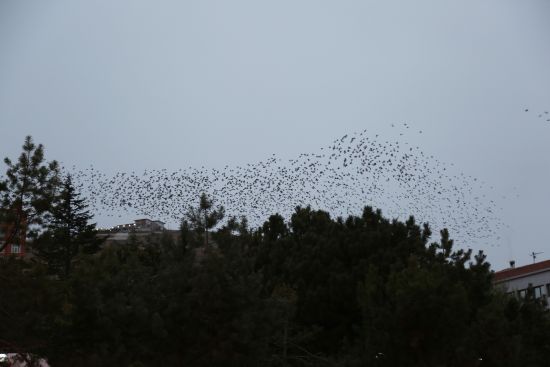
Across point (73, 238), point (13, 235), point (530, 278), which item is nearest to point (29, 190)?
point (13, 235)

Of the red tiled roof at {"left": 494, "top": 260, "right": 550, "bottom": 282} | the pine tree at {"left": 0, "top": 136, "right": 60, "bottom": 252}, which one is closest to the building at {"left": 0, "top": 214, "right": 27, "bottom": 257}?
the pine tree at {"left": 0, "top": 136, "right": 60, "bottom": 252}

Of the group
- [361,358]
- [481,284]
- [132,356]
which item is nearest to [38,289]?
[132,356]

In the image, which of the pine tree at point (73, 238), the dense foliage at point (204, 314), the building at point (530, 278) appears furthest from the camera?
the building at point (530, 278)

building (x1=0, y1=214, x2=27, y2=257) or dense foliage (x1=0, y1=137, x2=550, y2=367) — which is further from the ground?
building (x1=0, y1=214, x2=27, y2=257)

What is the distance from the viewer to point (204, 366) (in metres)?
15.4

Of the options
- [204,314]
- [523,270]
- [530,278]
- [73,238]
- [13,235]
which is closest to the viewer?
[13,235]

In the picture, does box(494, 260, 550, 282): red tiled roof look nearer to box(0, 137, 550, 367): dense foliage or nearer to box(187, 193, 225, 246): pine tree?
box(0, 137, 550, 367): dense foliage

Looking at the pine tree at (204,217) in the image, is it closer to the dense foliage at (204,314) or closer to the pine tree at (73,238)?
the dense foliage at (204,314)

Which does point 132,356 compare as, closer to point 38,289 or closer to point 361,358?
point 38,289

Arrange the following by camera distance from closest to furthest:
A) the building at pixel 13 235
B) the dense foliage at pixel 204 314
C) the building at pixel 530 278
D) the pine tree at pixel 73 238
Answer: the building at pixel 13 235 < the dense foliage at pixel 204 314 < the pine tree at pixel 73 238 < the building at pixel 530 278

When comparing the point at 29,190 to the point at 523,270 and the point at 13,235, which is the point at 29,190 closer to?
the point at 13,235

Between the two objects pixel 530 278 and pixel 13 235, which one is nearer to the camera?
pixel 13 235

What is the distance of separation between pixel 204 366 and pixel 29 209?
5374mm

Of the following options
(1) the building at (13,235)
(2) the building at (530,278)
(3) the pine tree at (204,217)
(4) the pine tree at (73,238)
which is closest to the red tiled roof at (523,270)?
(2) the building at (530,278)
